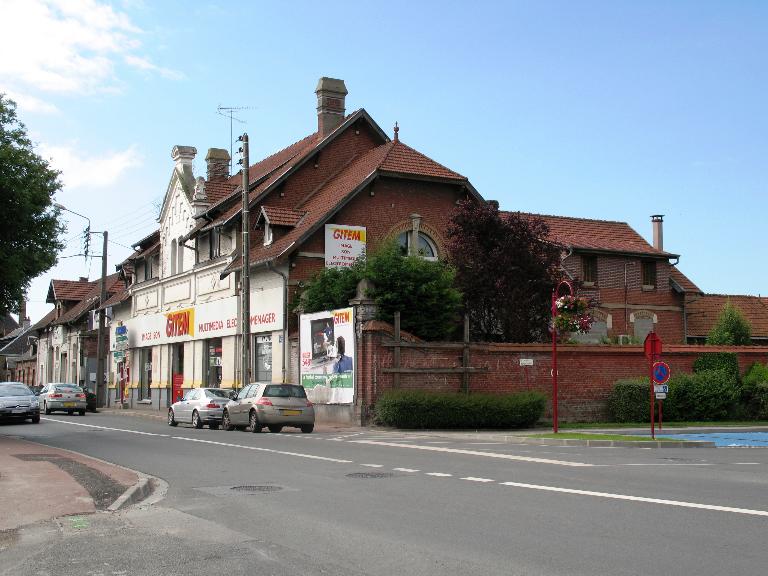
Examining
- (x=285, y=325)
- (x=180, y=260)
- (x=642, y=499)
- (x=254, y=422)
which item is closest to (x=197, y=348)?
(x=180, y=260)

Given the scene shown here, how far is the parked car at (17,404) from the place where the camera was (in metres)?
32.7

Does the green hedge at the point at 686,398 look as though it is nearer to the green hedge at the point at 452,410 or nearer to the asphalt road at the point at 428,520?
the green hedge at the point at 452,410

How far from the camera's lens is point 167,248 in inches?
1934

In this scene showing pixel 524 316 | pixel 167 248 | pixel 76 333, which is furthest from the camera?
pixel 76 333

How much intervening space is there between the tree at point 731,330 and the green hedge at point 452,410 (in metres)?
18.3

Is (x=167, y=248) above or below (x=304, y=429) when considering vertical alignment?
above

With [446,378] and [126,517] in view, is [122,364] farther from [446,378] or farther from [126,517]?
[126,517]

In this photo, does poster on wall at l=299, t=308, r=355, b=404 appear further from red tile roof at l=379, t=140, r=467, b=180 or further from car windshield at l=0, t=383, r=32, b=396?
car windshield at l=0, t=383, r=32, b=396

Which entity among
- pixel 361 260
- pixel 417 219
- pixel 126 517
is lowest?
pixel 126 517

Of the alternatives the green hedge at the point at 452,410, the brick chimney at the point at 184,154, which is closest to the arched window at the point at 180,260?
the brick chimney at the point at 184,154

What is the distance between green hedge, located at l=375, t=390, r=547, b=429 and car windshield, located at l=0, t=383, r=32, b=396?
46.0ft

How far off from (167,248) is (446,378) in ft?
79.3

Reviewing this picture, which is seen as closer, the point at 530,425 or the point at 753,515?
the point at 753,515

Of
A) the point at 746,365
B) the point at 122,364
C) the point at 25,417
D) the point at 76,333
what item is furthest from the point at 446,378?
the point at 76,333
